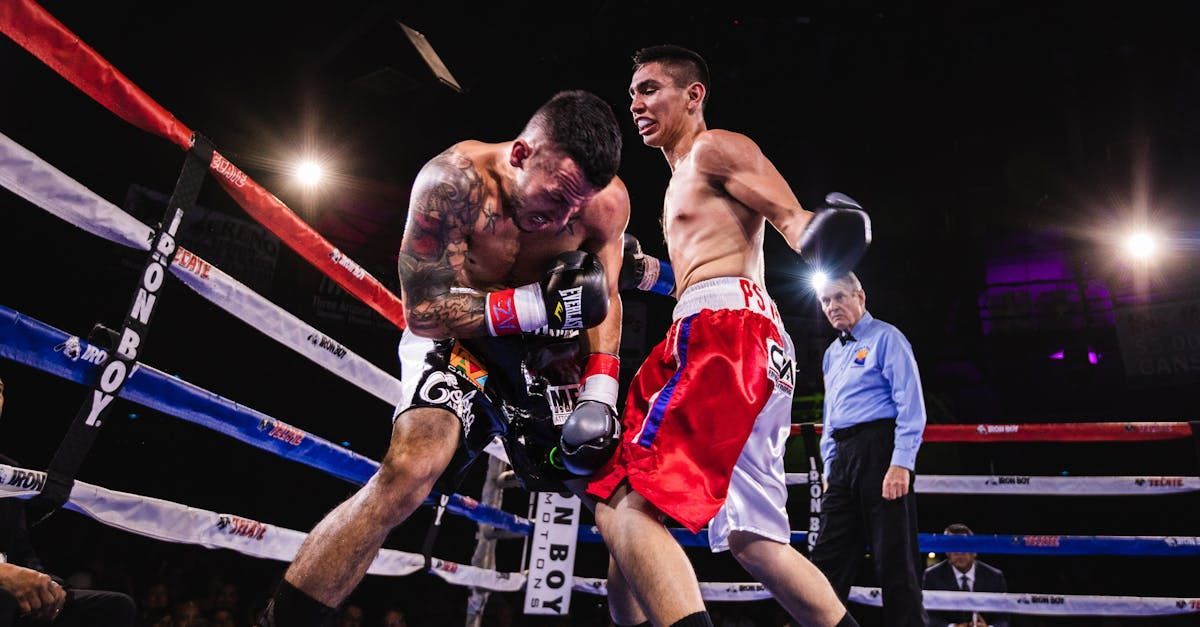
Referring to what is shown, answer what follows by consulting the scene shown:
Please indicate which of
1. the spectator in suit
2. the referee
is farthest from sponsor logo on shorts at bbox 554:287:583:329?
the spectator in suit

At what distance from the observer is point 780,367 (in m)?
1.73

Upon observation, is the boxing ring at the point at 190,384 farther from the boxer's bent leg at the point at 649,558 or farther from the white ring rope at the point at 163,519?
the boxer's bent leg at the point at 649,558

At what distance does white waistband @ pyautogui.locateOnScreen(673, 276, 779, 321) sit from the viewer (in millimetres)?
1741

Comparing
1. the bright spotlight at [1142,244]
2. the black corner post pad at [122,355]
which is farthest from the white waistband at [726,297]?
the bright spotlight at [1142,244]

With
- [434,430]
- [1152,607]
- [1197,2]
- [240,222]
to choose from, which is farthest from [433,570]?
[240,222]

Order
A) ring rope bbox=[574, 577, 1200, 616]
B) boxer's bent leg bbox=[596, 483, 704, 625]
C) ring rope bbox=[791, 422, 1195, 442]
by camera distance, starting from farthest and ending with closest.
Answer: ring rope bbox=[791, 422, 1195, 442] → ring rope bbox=[574, 577, 1200, 616] → boxer's bent leg bbox=[596, 483, 704, 625]

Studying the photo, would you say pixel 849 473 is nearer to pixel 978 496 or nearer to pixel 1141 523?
pixel 978 496

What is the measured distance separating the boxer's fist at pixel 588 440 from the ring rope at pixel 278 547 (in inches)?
33.8

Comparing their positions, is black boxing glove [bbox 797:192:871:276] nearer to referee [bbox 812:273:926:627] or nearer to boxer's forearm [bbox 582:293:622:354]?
boxer's forearm [bbox 582:293:622:354]

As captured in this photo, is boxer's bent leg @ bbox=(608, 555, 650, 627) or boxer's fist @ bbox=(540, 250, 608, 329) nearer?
boxer's fist @ bbox=(540, 250, 608, 329)

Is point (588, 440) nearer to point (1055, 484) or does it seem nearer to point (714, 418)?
point (714, 418)

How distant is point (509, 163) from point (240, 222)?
8425 millimetres

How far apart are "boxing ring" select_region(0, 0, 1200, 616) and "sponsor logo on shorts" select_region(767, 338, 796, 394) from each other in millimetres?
1117

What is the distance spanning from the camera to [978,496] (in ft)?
35.0
